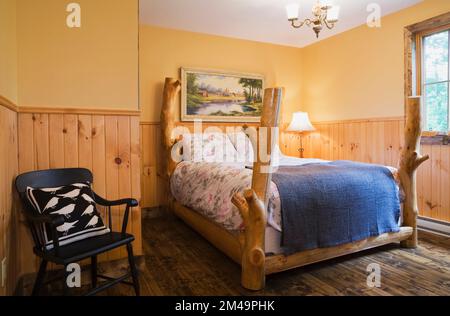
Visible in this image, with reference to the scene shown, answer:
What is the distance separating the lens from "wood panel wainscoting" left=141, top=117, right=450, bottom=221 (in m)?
3.20

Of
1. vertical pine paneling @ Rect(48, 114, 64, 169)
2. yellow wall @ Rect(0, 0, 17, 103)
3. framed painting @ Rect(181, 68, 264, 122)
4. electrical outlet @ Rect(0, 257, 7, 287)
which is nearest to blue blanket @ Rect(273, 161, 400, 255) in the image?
vertical pine paneling @ Rect(48, 114, 64, 169)

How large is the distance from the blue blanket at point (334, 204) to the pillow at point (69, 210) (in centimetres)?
120

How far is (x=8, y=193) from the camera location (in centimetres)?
174

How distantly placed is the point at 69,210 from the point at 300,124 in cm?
350

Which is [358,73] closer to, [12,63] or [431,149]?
[431,149]

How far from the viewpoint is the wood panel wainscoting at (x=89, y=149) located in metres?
1.96

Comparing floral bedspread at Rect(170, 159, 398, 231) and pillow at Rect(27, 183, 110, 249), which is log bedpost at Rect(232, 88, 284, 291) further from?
pillow at Rect(27, 183, 110, 249)

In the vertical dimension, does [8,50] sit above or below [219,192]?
above

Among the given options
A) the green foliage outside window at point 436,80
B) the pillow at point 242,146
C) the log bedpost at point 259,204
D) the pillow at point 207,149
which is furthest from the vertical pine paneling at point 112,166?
the green foliage outside window at point 436,80

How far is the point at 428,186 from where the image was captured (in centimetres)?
330

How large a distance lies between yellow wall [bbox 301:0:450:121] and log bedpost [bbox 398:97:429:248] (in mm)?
941

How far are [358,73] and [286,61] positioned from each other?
117cm

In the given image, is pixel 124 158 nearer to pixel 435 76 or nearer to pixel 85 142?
pixel 85 142

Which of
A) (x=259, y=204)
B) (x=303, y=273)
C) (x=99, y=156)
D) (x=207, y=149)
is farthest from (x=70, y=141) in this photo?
(x=303, y=273)
